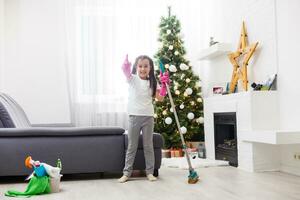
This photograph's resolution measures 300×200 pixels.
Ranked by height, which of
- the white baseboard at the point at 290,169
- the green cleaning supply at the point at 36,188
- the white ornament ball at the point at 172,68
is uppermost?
the white ornament ball at the point at 172,68

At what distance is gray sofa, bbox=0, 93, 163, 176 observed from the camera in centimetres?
367

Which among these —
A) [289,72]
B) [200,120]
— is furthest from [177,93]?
[289,72]

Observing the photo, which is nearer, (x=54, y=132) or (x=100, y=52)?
(x=54, y=132)

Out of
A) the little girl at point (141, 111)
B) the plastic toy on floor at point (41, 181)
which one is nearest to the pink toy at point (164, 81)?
the little girl at point (141, 111)

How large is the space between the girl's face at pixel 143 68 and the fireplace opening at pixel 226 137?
5.02 feet

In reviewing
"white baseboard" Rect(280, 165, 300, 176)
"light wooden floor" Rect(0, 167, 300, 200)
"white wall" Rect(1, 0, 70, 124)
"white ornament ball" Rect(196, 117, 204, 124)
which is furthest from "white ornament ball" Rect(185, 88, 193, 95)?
"white baseboard" Rect(280, 165, 300, 176)

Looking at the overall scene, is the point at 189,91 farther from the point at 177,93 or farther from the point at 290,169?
the point at 290,169

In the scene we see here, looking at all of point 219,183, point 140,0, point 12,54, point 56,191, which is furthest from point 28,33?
point 219,183

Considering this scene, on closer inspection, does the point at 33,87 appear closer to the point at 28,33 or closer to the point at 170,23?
the point at 28,33

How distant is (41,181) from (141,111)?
44.9 inches

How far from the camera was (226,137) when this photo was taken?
5.29 m

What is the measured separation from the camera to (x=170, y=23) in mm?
6309

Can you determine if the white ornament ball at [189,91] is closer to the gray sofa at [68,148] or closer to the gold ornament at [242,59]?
the gold ornament at [242,59]

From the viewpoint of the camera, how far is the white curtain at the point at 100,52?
6227mm
